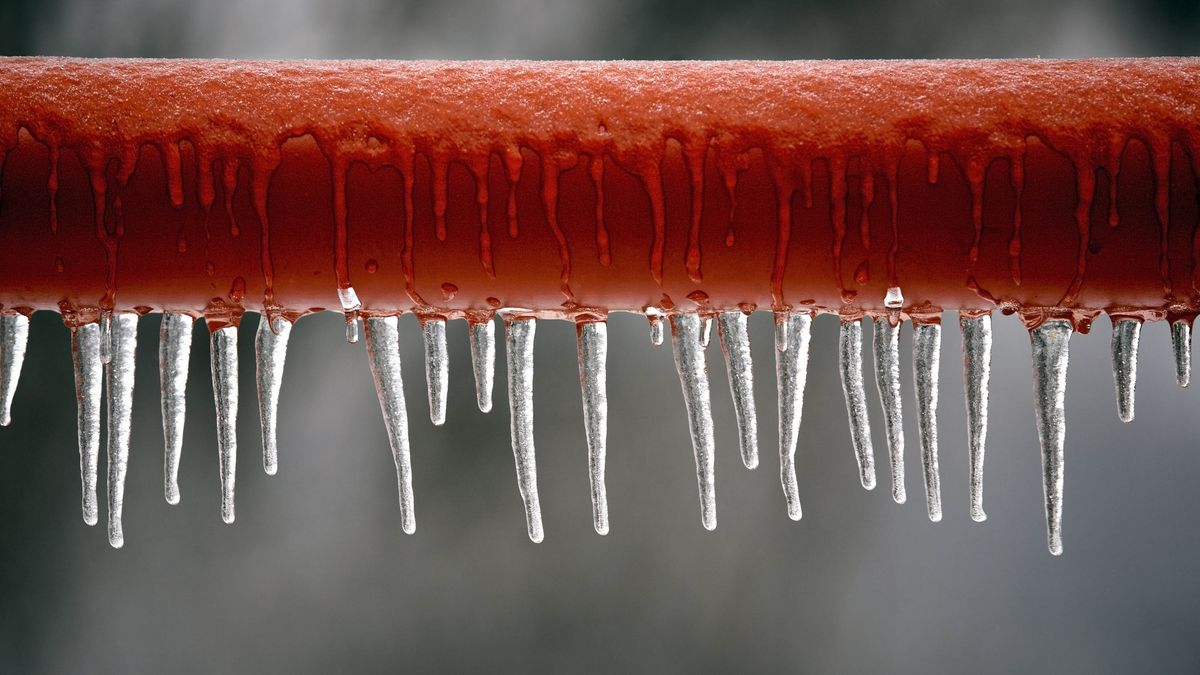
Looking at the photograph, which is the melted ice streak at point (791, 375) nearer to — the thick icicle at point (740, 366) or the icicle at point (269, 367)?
the thick icicle at point (740, 366)

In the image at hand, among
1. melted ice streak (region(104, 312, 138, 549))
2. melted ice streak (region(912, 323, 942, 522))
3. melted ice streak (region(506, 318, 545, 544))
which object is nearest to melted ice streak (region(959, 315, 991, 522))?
melted ice streak (region(912, 323, 942, 522))

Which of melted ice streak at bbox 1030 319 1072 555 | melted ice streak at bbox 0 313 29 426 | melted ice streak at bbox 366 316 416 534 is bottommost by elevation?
melted ice streak at bbox 1030 319 1072 555

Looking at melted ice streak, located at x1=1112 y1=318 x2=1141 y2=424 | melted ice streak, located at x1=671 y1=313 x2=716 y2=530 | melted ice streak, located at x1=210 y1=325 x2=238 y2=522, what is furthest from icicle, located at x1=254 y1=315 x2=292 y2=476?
melted ice streak, located at x1=1112 y1=318 x2=1141 y2=424

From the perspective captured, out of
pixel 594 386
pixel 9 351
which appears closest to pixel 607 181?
pixel 594 386

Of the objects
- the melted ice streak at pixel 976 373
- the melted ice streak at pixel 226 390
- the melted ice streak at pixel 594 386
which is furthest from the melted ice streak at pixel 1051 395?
the melted ice streak at pixel 226 390

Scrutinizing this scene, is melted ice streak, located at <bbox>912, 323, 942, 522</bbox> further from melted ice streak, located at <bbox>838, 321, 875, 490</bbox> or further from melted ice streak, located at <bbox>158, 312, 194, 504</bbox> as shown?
melted ice streak, located at <bbox>158, 312, 194, 504</bbox>

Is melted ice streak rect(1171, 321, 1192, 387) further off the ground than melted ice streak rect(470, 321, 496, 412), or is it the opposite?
melted ice streak rect(470, 321, 496, 412)
